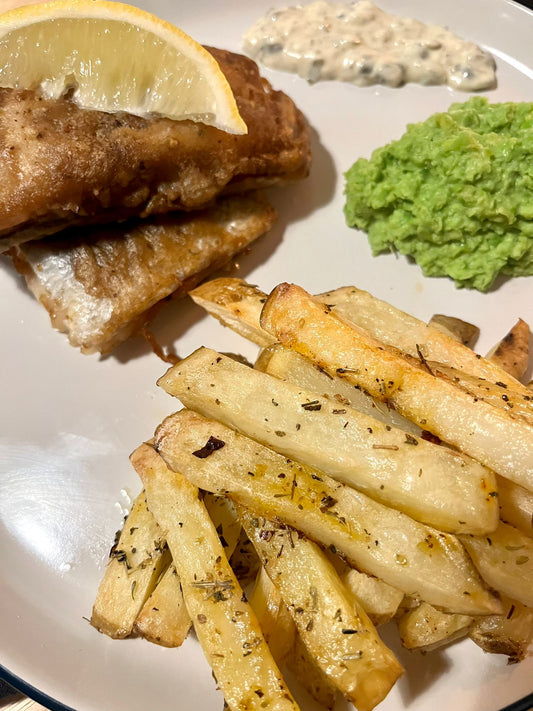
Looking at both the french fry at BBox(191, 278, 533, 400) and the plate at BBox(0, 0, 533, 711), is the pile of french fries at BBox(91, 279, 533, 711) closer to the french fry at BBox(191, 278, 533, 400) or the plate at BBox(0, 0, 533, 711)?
the french fry at BBox(191, 278, 533, 400)

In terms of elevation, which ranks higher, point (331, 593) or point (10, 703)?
point (331, 593)

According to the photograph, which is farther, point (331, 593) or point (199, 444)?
point (199, 444)

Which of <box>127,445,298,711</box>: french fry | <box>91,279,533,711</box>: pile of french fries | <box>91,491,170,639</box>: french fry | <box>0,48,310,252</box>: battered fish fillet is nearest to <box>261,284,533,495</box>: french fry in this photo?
<box>91,279,533,711</box>: pile of french fries

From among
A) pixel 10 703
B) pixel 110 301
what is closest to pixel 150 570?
pixel 10 703

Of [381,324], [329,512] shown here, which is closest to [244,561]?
[329,512]

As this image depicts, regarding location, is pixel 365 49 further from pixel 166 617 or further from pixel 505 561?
pixel 166 617

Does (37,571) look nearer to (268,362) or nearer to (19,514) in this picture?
(19,514)
